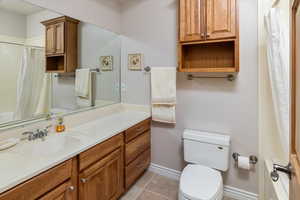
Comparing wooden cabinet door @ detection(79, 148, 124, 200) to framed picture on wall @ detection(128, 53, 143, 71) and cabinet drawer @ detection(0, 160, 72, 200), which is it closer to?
cabinet drawer @ detection(0, 160, 72, 200)

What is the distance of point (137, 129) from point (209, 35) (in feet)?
4.17

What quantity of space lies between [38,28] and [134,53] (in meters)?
1.14

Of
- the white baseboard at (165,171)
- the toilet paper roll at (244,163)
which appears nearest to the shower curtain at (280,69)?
the toilet paper roll at (244,163)

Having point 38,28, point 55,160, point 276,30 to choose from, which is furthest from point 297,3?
point 38,28

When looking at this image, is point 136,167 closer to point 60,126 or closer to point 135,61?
point 60,126

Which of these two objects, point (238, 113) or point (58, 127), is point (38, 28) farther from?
point (238, 113)

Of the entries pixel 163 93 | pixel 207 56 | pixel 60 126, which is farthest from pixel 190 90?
pixel 60 126

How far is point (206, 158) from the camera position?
177 cm

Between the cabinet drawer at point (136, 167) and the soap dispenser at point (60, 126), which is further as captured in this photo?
the cabinet drawer at point (136, 167)

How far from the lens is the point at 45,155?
44.7 inches

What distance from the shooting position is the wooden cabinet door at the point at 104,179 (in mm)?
1294

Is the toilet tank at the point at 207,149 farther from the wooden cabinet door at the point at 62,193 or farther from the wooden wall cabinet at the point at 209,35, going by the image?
the wooden cabinet door at the point at 62,193

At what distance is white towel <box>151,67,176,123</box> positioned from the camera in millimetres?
2000

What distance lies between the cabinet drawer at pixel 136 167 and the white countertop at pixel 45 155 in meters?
0.47
